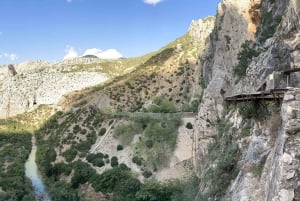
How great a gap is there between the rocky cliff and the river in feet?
68.3

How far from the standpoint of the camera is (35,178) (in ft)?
191

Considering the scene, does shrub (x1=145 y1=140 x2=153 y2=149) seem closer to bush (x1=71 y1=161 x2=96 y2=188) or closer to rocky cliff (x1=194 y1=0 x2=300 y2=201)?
bush (x1=71 y1=161 x2=96 y2=188)

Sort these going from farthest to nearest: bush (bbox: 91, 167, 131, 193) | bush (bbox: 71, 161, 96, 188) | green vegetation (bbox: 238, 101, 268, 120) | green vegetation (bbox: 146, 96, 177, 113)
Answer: green vegetation (bbox: 146, 96, 177, 113) → bush (bbox: 71, 161, 96, 188) → bush (bbox: 91, 167, 131, 193) → green vegetation (bbox: 238, 101, 268, 120)

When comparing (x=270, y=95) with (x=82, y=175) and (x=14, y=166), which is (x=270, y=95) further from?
(x=14, y=166)

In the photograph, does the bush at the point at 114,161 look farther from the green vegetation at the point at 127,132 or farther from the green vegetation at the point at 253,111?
the green vegetation at the point at 253,111

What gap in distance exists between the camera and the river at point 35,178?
160 ft

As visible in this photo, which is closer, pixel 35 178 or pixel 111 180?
pixel 111 180

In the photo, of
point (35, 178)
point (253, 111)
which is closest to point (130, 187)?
point (35, 178)

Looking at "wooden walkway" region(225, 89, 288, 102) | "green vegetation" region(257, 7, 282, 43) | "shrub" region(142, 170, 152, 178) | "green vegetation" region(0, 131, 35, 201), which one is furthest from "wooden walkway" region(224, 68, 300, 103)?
"green vegetation" region(0, 131, 35, 201)

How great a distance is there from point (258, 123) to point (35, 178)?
4657 cm

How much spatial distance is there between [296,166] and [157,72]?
69639 mm

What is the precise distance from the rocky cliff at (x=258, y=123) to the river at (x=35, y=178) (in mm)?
20816

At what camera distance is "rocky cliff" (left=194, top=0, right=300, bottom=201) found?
12575 mm

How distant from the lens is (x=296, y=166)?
472 inches
